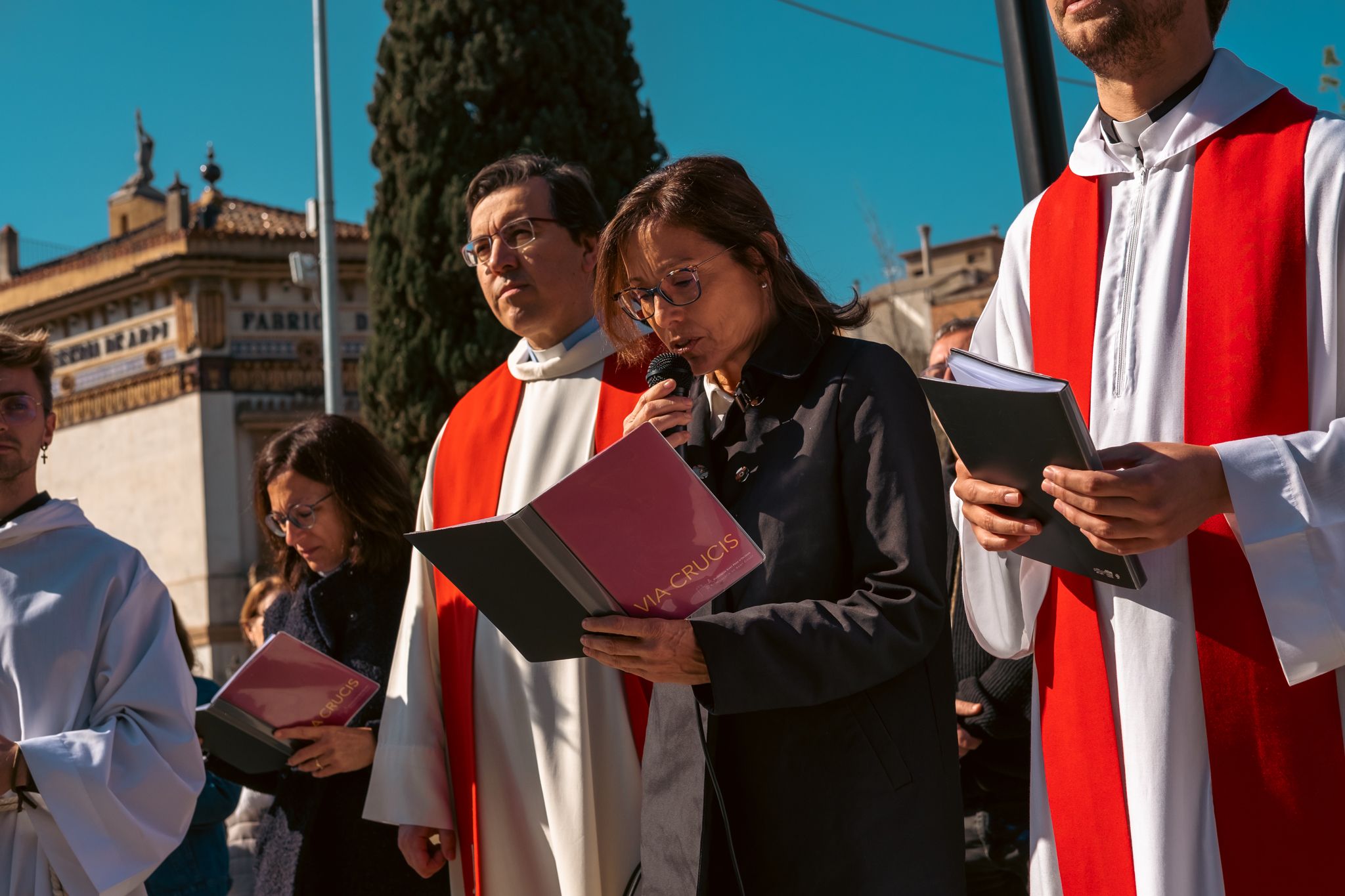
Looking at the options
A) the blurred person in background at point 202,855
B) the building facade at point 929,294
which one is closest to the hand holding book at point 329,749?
the blurred person in background at point 202,855

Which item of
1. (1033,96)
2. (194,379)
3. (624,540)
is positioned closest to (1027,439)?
(624,540)

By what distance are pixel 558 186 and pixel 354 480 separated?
115cm

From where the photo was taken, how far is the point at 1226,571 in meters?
2.23

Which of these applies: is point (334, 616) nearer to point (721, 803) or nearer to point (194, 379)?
point (721, 803)

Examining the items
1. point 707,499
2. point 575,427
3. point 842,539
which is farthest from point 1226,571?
point 575,427

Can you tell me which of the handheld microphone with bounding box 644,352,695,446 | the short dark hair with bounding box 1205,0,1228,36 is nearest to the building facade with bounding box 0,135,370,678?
the handheld microphone with bounding box 644,352,695,446

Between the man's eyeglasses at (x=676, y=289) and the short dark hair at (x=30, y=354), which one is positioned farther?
the short dark hair at (x=30, y=354)

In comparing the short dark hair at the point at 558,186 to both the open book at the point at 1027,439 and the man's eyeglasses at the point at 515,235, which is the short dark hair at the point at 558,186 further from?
the open book at the point at 1027,439

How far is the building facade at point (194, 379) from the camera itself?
22.0m

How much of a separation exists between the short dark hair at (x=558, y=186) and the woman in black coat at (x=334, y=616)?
96 cm

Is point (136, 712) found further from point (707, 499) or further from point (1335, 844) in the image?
point (1335, 844)

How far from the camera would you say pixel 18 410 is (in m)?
3.62

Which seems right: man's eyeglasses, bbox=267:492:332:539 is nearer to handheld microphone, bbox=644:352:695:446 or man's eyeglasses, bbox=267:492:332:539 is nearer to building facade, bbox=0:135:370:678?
handheld microphone, bbox=644:352:695:446

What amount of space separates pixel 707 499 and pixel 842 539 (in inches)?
14.0
